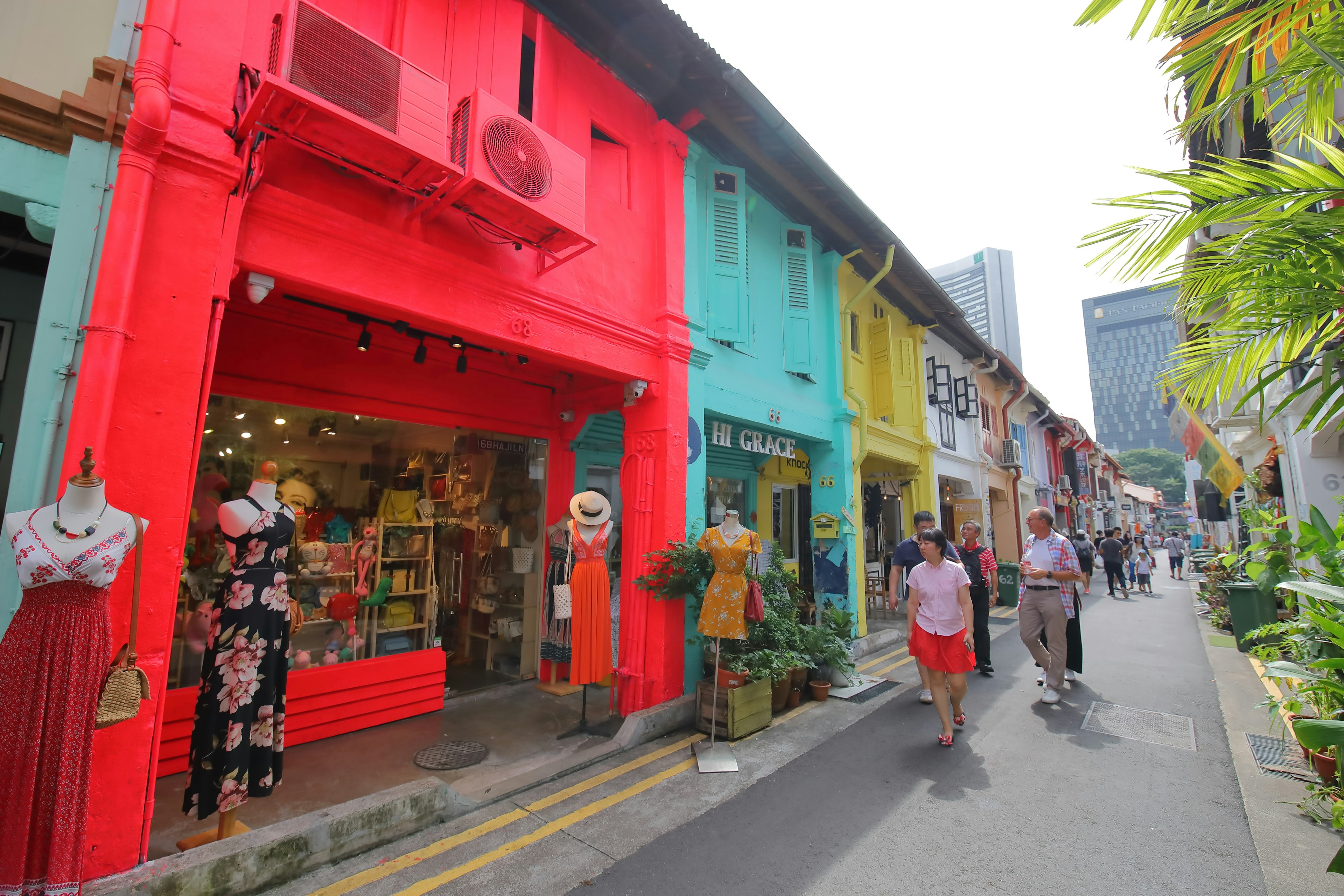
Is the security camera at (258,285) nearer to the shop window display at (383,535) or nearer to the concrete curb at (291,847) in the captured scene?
the shop window display at (383,535)

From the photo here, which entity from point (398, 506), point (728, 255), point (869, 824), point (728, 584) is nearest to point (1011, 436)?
point (728, 255)

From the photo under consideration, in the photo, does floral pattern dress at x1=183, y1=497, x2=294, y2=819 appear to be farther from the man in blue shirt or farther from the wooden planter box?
the man in blue shirt

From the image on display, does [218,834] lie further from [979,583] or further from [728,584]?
[979,583]

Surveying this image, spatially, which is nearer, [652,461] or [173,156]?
[173,156]

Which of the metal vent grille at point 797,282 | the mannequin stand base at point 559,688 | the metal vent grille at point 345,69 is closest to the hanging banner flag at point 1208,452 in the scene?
the metal vent grille at point 797,282

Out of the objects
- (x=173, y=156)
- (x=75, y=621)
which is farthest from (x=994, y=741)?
(x=173, y=156)

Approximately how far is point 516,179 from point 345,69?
1143mm

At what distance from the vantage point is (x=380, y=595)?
586 cm

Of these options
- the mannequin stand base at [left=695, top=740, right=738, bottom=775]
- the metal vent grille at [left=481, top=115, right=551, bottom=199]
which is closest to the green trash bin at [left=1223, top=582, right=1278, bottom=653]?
the mannequin stand base at [left=695, top=740, right=738, bottom=775]

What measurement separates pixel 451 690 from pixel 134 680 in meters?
3.99

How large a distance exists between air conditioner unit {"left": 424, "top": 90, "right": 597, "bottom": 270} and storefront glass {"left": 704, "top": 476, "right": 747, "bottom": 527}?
211 inches

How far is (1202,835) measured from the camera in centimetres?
352

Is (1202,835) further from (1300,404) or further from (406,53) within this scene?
(406,53)

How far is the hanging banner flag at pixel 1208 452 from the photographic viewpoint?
10328 mm
